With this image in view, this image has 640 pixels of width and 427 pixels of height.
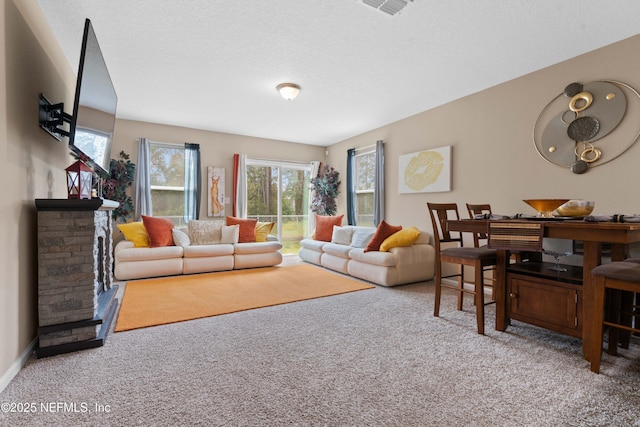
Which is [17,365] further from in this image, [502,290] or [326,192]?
[326,192]

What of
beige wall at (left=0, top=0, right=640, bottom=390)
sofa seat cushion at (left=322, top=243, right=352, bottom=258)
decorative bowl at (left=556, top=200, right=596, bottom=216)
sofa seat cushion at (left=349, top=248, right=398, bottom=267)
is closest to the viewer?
beige wall at (left=0, top=0, right=640, bottom=390)

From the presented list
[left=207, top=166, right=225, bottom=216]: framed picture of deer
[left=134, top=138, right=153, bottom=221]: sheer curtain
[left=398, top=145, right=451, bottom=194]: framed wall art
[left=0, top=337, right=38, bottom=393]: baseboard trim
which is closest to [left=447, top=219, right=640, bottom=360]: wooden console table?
[left=398, top=145, right=451, bottom=194]: framed wall art

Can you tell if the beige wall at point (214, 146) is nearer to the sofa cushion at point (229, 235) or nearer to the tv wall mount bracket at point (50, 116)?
the sofa cushion at point (229, 235)

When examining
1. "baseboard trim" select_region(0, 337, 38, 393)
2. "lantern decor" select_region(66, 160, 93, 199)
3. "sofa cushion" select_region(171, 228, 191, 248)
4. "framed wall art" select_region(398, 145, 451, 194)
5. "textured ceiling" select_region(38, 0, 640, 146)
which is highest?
"textured ceiling" select_region(38, 0, 640, 146)

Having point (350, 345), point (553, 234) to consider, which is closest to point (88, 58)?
point (350, 345)

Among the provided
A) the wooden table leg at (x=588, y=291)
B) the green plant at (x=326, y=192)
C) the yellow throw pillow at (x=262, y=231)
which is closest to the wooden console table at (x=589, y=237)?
the wooden table leg at (x=588, y=291)

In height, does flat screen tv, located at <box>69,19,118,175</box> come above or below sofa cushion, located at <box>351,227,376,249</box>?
above

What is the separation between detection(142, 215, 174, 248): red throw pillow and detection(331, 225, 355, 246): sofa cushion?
9.06ft

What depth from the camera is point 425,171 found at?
465 cm

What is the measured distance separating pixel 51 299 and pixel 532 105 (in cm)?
476

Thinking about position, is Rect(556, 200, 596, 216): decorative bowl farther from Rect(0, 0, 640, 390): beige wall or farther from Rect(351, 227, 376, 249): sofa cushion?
Rect(351, 227, 376, 249): sofa cushion

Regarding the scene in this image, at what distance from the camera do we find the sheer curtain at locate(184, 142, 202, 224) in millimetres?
5688

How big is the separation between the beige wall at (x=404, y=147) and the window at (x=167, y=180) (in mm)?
233

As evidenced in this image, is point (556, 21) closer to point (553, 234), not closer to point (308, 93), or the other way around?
point (553, 234)
